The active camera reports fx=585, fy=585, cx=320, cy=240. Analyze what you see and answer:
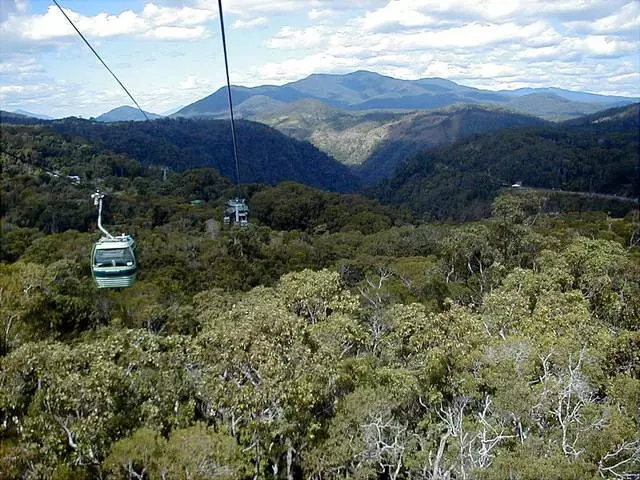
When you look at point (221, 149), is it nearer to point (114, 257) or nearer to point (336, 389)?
point (114, 257)

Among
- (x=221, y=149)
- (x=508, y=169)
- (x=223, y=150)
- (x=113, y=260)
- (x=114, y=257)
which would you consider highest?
(x=114, y=257)

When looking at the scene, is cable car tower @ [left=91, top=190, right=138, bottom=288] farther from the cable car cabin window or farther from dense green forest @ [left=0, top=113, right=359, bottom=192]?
dense green forest @ [left=0, top=113, right=359, bottom=192]

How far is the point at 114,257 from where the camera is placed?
18359mm

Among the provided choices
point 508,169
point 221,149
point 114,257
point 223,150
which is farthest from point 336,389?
point 221,149

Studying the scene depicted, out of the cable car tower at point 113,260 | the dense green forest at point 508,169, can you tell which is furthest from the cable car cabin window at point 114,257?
the dense green forest at point 508,169

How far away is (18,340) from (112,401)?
30.2 ft

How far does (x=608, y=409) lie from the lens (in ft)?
40.5

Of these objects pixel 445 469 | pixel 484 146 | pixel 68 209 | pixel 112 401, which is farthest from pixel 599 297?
pixel 484 146

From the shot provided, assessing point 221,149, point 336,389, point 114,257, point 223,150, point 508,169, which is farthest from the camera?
point 221,149

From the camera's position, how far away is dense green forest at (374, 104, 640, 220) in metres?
111

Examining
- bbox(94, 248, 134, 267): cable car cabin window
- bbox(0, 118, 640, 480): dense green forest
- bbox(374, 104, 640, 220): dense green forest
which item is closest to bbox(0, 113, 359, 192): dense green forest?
bbox(374, 104, 640, 220): dense green forest

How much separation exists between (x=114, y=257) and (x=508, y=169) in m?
125

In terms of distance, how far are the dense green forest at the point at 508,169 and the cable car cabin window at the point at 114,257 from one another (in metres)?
88.8

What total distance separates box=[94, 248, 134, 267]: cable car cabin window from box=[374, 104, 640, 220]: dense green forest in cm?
8885
